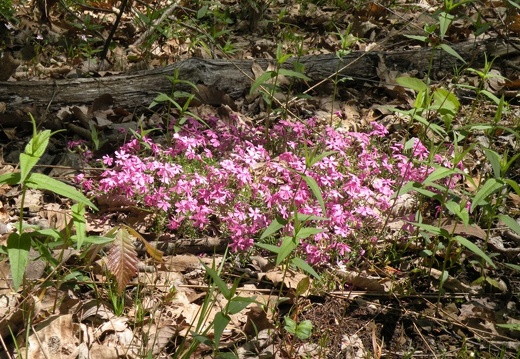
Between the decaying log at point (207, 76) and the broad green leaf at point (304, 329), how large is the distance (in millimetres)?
2056

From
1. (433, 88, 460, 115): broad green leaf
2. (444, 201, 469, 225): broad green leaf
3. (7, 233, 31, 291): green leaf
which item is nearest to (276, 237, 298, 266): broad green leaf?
(444, 201, 469, 225): broad green leaf

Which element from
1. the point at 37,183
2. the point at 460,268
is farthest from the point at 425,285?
the point at 37,183

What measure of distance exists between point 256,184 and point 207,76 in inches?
56.9

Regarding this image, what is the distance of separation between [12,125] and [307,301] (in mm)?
2471

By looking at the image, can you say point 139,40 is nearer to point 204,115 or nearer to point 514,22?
point 204,115

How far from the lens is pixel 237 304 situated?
6.88 ft

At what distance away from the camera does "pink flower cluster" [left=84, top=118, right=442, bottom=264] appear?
3023mm

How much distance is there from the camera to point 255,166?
145 inches

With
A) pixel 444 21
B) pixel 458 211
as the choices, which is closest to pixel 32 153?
pixel 458 211

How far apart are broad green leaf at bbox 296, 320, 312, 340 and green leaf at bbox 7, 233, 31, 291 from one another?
1.12m

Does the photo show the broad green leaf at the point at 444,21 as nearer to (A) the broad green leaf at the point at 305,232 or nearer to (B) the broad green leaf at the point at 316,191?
(B) the broad green leaf at the point at 316,191

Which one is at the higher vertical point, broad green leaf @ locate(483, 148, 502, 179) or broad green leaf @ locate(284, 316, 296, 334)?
broad green leaf @ locate(483, 148, 502, 179)

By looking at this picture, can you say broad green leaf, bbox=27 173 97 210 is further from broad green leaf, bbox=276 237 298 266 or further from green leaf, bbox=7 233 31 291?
broad green leaf, bbox=276 237 298 266

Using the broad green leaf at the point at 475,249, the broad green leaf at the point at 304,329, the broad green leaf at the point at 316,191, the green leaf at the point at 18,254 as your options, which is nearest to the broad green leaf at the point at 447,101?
the broad green leaf at the point at 475,249
